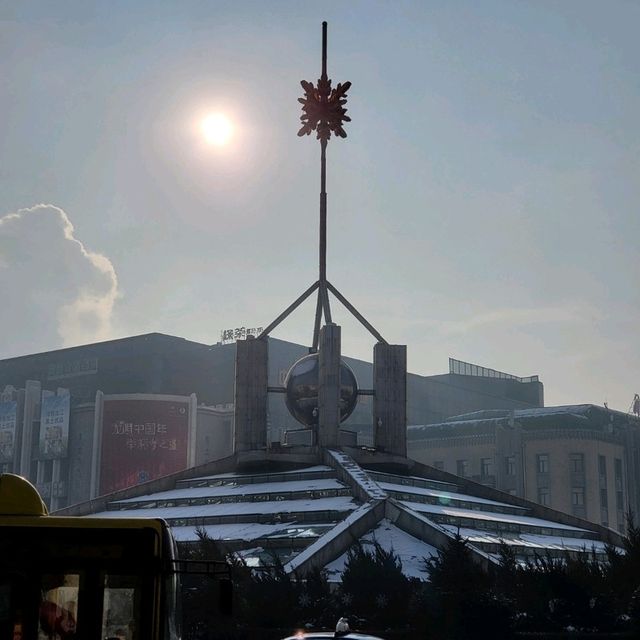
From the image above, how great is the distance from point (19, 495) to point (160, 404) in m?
96.7

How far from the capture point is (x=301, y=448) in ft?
181

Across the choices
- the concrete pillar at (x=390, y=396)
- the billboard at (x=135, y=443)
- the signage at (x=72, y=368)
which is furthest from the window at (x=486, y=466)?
the signage at (x=72, y=368)

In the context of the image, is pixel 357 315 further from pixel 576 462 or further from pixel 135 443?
pixel 135 443

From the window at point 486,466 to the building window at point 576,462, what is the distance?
24.2 feet

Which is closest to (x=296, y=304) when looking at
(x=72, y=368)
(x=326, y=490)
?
(x=326, y=490)

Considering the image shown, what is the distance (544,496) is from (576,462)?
409 cm

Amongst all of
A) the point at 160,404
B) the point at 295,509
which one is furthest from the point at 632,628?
the point at 160,404

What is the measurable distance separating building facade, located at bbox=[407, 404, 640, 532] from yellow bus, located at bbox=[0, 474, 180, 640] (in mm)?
83762

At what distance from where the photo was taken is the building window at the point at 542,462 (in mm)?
97875

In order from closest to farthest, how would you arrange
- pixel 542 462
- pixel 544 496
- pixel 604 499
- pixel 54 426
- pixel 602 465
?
pixel 544 496 < pixel 604 499 < pixel 542 462 < pixel 602 465 < pixel 54 426

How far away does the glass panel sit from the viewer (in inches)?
549

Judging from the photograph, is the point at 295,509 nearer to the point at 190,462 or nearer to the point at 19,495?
the point at 19,495

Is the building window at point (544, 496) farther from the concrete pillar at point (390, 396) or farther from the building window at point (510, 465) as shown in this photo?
the concrete pillar at point (390, 396)

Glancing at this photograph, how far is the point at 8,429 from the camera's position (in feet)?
390
